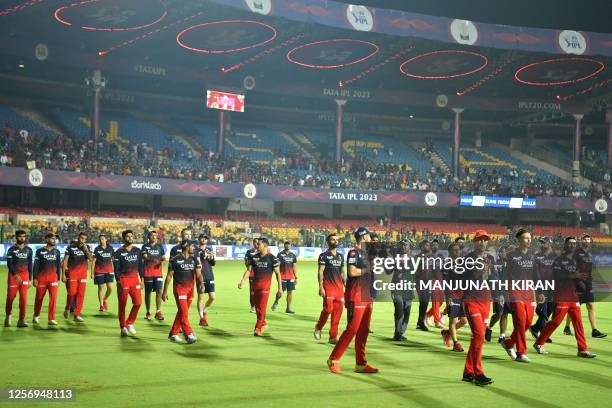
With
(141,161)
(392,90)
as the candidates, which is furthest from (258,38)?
(392,90)

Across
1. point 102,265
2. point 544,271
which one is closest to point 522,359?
point 544,271

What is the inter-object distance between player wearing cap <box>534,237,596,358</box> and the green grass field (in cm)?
37

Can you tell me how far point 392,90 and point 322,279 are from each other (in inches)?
1842

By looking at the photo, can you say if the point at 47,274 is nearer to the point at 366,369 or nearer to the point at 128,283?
the point at 128,283

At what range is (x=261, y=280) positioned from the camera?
593 inches

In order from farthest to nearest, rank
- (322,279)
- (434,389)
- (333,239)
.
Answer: (322,279), (333,239), (434,389)

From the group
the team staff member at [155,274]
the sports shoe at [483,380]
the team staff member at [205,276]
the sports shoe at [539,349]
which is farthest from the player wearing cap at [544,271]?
the team staff member at [155,274]

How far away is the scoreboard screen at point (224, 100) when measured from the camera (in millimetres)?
51594

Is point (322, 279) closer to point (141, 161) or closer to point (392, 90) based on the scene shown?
point (141, 161)

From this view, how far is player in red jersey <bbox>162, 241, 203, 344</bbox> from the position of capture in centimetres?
1355

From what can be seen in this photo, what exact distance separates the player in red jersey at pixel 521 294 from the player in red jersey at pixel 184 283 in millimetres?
5892

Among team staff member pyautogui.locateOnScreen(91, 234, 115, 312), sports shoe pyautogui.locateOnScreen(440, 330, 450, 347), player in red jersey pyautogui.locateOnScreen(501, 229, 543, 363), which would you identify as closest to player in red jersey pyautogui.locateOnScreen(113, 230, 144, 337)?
team staff member pyautogui.locateOnScreen(91, 234, 115, 312)

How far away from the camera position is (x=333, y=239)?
13.0 meters

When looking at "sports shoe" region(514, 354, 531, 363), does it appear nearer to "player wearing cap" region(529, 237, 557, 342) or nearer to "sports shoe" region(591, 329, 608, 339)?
"player wearing cap" region(529, 237, 557, 342)
